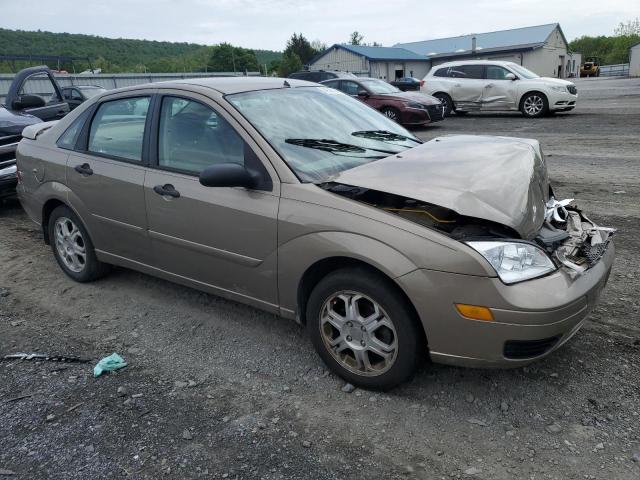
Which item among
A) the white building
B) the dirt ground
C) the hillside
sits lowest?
the dirt ground

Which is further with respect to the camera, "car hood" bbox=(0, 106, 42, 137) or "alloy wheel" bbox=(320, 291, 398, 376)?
"car hood" bbox=(0, 106, 42, 137)

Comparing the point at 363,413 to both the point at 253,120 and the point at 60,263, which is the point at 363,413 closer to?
the point at 253,120

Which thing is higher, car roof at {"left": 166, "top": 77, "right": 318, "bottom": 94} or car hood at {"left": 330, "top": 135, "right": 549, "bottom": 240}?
car roof at {"left": 166, "top": 77, "right": 318, "bottom": 94}

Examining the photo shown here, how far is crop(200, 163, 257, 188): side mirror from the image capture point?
3.11 meters

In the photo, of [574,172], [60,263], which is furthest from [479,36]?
[60,263]

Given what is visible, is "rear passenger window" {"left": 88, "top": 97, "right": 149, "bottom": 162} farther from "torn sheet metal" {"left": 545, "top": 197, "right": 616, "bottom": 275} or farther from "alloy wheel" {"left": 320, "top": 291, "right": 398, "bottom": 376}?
"torn sheet metal" {"left": 545, "top": 197, "right": 616, "bottom": 275}

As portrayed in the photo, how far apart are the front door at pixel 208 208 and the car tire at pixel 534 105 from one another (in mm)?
14406

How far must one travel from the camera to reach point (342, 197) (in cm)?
297

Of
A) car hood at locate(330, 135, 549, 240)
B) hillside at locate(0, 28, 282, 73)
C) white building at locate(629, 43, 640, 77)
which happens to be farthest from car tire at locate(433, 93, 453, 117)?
white building at locate(629, 43, 640, 77)

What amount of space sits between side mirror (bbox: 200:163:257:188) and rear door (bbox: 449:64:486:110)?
15.2 meters

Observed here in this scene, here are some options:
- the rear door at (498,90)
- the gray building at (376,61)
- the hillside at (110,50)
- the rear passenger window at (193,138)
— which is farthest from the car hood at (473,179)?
the hillside at (110,50)

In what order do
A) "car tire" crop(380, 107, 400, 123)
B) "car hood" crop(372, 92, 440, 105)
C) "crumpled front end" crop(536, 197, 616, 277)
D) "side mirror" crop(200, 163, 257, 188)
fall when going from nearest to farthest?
"crumpled front end" crop(536, 197, 616, 277) → "side mirror" crop(200, 163, 257, 188) → "car tire" crop(380, 107, 400, 123) → "car hood" crop(372, 92, 440, 105)

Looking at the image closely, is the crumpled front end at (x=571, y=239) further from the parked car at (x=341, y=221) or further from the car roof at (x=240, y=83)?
the car roof at (x=240, y=83)

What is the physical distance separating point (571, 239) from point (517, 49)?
55.0 meters
